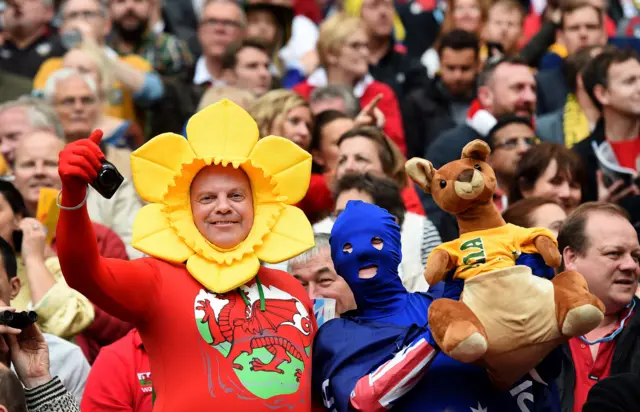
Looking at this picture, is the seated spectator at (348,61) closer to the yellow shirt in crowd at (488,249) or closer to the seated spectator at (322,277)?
the seated spectator at (322,277)

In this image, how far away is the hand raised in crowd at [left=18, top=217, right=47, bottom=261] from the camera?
627 centimetres

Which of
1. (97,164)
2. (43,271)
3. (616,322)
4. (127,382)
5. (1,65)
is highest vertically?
(1,65)

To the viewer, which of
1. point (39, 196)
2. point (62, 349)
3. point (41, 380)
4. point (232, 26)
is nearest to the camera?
point (41, 380)

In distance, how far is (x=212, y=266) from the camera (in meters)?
4.67

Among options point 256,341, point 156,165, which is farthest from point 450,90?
point 256,341

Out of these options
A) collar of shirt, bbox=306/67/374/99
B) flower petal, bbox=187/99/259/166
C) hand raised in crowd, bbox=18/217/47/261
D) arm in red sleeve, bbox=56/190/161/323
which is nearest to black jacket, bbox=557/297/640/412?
flower petal, bbox=187/99/259/166

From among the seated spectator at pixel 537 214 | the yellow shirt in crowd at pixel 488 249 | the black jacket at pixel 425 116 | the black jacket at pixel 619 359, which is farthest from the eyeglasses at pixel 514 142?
the yellow shirt in crowd at pixel 488 249

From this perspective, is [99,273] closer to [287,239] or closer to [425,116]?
[287,239]

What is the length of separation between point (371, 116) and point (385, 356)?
3668mm

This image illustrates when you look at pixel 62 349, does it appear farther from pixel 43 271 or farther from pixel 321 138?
pixel 321 138

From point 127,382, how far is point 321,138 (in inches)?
113

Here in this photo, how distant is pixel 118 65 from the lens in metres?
9.17

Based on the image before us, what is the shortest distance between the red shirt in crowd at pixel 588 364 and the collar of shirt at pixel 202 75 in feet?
16.3

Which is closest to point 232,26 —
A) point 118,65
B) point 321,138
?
point 118,65
